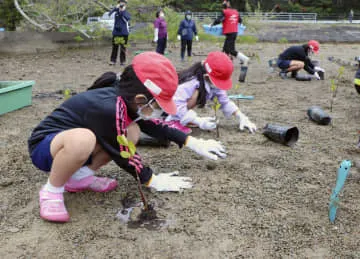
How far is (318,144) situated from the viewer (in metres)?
3.10

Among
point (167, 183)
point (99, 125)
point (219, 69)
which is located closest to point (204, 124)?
point (219, 69)

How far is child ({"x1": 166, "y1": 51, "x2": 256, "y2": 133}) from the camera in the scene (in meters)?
3.06

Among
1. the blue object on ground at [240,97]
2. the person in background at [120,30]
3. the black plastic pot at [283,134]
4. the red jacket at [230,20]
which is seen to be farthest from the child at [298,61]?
the black plastic pot at [283,134]

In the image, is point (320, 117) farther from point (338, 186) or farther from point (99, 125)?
point (99, 125)

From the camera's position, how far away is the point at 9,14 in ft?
30.2

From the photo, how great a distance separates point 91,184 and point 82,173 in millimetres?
143

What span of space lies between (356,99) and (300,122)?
5.01 ft

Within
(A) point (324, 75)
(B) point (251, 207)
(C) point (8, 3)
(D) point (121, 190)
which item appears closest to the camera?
(B) point (251, 207)

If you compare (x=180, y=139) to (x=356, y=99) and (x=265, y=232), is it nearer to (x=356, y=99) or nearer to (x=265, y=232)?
(x=265, y=232)

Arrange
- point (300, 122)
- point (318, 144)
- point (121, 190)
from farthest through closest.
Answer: point (300, 122)
point (318, 144)
point (121, 190)

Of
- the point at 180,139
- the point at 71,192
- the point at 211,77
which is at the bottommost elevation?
the point at 71,192

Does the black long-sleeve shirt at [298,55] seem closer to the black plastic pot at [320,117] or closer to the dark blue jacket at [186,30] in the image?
the dark blue jacket at [186,30]

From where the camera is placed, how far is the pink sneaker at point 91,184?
219 centimetres

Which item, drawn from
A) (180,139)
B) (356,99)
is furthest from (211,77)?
(356,99)
